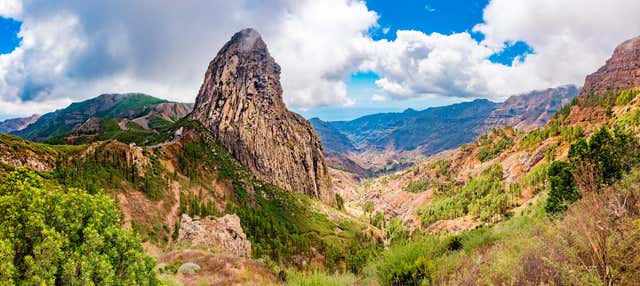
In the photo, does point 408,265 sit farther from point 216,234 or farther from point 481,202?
point 481,202

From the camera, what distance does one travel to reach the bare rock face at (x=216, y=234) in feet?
182

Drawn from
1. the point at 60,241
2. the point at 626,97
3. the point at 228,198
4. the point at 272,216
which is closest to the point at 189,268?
the point at 60,241

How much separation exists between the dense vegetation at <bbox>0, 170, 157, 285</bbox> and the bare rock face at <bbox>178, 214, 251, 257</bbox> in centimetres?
4284

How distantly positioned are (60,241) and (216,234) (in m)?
56.4

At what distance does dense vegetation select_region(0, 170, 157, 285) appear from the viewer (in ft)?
27.0

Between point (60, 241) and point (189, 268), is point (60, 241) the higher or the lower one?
the higher one

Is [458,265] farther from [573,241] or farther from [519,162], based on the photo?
[519,162]

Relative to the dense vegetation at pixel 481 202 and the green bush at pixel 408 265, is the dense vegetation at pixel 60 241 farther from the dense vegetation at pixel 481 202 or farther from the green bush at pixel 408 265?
the dense vegetation at pixel 481 202

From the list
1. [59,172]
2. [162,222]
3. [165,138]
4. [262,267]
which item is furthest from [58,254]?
[165,138]

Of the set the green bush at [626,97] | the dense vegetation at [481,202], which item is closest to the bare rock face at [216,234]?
the dense vegetation at [481,202]

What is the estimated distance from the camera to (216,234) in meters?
61.4

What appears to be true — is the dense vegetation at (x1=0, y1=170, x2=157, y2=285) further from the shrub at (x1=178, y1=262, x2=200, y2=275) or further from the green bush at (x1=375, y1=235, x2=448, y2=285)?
the shrub at (x1=178, y1=262, x2=200, y2=275)

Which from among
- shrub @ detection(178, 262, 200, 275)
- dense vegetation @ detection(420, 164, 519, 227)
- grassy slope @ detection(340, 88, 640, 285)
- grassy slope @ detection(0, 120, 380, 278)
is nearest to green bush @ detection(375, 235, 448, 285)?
grassy slope @ detection(340, 88, 640, 285)

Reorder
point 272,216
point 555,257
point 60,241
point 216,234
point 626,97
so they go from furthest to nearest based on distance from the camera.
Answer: point 626,97 < point 272,216 < point 216,234 < point 555,257 < point 60,241
